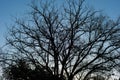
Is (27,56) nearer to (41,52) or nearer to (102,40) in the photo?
(41,52)

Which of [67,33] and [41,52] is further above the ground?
[67,33]

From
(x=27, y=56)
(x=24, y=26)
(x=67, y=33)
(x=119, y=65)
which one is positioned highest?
(x=24, y=26)

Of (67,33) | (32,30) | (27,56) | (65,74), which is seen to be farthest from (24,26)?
(65,74)

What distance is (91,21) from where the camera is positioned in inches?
1015

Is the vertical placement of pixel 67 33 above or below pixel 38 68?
above

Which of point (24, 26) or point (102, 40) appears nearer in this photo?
point (102, 40)

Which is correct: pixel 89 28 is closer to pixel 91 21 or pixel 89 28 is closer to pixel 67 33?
pixel 91 21

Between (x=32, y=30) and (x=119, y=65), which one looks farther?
(x=32, y=30)

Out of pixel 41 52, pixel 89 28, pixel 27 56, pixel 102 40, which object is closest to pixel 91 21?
pixel 89 28

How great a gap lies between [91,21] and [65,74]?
6.96 meters

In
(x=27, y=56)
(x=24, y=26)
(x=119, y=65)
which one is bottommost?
(x=119, y=65)

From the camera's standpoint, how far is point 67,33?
25.5 metres

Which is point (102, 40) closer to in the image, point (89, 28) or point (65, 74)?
point (89, 28)

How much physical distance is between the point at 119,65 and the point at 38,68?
8.94m
